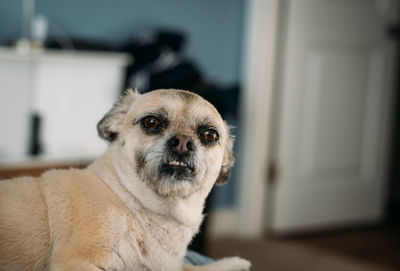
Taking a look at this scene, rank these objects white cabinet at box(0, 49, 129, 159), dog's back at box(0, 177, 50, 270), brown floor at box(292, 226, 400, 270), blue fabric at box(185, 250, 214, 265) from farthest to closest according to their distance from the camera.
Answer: brown floor at box(292, 226, 400, 270) < white cabinet at box(0, 49, 129, 159) < blue fabric at box(185, 250, 214, 265) < dog's back at box(0, 177, 50, 270)

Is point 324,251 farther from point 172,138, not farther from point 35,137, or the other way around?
point 172,138

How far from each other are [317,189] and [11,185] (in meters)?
2.55

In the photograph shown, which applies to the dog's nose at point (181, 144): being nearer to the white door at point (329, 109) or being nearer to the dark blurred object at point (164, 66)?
the dark blurred object at point (164, 66)

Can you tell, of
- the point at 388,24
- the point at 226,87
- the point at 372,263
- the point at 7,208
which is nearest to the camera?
the point at 7,208

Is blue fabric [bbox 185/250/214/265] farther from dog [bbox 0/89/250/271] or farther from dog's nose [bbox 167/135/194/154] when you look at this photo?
dog's nose [bbox 167/135/194/154]

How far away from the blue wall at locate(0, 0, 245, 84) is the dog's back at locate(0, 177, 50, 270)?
1.78 m

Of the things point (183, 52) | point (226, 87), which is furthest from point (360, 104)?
point (183, 52)

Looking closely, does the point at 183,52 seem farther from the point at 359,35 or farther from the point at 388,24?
the point at 388,24

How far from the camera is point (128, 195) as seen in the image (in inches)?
22.0

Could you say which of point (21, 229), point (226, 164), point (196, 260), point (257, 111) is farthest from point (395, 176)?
point (21, 229)

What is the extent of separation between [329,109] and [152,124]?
242 centimetres

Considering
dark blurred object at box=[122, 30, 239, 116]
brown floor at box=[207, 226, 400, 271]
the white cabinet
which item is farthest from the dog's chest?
brown floor at box=[207, 226, 400, 271]

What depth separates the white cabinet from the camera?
1.82 meters

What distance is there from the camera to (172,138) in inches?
20.6
